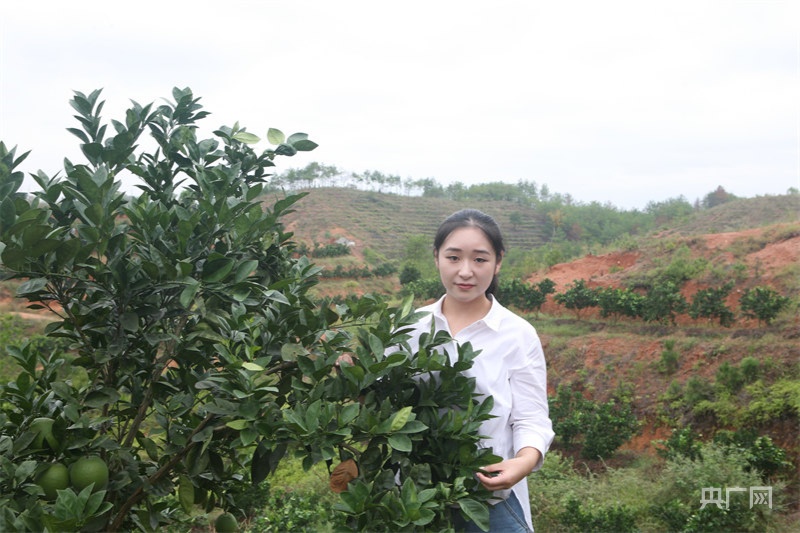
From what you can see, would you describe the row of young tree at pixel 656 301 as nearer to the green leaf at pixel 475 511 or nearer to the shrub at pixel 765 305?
the shrub at pixel 765 305

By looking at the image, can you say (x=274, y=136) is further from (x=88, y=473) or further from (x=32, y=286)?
(x=88, y=473)

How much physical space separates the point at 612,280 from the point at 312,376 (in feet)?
32.5

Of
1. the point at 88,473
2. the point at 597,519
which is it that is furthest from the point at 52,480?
the point at 597,519

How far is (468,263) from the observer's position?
4.99 ft

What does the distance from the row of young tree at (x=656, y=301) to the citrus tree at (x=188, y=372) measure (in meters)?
6.91

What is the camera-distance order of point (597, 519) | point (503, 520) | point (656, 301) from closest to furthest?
point (503, 520), point (597, 519), point (656, 301)

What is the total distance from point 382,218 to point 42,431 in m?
26.3

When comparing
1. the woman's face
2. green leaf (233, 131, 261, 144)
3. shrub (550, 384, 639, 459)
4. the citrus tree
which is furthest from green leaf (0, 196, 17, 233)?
shrub (550, 384, 639, 459)

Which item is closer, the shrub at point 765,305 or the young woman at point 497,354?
the young woman at point 497,354

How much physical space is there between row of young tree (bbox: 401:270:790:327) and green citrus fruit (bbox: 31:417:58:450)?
7397 millimetres

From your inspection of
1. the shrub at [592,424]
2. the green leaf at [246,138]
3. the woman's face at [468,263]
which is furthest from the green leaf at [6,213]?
the shrub at [592,424]

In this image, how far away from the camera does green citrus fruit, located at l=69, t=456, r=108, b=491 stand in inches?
45.4

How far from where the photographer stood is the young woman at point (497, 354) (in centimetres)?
141

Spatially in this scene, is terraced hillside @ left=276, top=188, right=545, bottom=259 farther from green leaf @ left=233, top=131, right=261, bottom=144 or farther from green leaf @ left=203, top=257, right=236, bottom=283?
green leaf @ left=203, top=257, right=236, bottom=283
